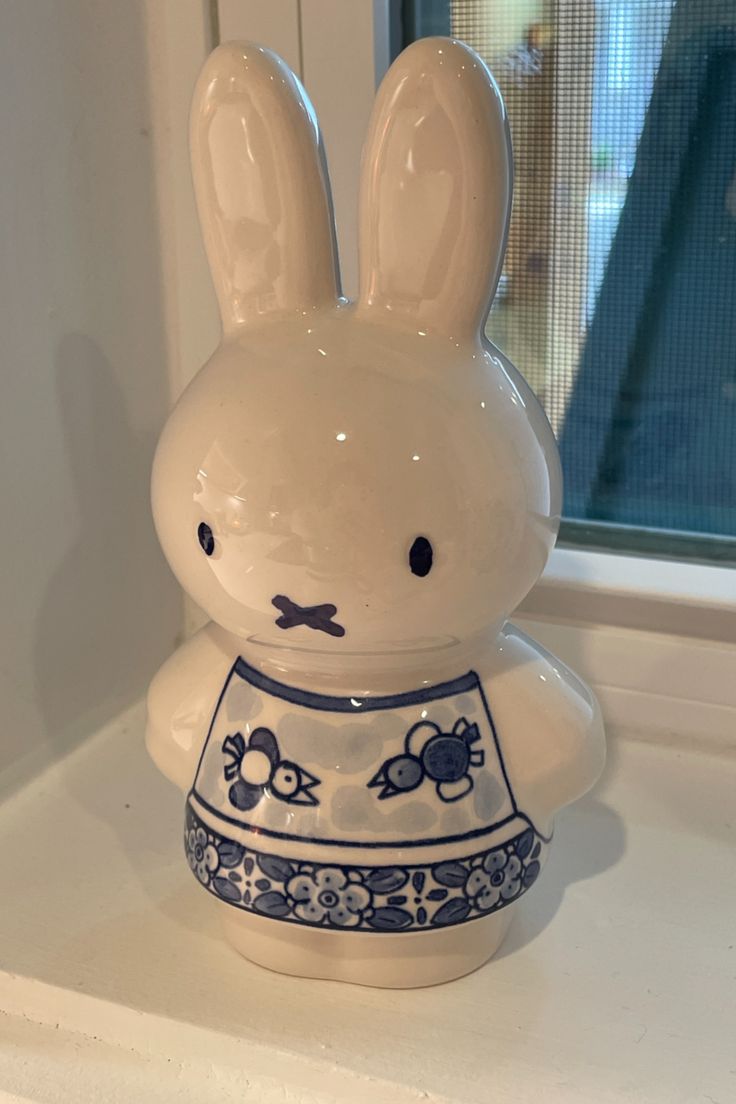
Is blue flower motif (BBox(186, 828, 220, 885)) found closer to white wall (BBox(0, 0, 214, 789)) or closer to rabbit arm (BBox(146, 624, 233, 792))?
rabbit arm (BBox(146, 624, 233, 792))

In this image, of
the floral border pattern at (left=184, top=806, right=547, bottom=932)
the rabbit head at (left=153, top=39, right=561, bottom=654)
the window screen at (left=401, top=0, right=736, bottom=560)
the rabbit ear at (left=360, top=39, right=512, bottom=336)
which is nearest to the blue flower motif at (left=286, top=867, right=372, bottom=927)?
the floral border pattern at (left=184, top=806, right=547, bottom=932)

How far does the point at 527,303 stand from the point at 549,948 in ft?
1.36

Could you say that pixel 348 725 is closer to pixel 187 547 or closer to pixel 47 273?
pixel 187 547

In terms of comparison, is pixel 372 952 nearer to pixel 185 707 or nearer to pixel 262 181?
pixel 185 707

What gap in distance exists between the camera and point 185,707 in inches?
21.2

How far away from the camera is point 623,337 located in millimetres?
759

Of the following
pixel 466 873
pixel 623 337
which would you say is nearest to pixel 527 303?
pixel 623 337

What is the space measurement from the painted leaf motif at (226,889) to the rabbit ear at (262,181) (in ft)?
0.81

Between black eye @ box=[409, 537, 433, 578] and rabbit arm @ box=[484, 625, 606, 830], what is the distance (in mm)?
86

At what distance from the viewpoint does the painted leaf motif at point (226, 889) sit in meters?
0.51

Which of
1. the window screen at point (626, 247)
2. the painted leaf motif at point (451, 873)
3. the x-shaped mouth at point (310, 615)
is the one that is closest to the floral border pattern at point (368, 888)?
the painted leaf motif at point (451, 873)

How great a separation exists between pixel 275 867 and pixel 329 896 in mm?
26

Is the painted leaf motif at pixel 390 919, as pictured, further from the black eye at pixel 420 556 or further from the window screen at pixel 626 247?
the window screen at pixel 626 247

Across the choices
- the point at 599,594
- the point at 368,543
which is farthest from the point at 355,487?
the point at 599,594
